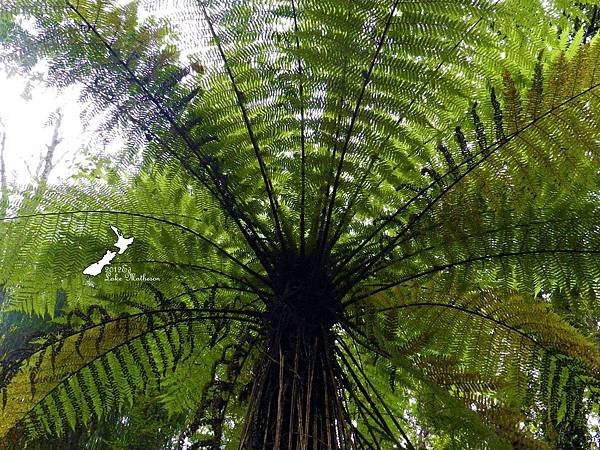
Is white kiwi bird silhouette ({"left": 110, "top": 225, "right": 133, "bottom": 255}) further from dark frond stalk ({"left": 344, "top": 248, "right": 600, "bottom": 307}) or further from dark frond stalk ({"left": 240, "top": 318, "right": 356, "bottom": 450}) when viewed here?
dark frond stalk ({"left": 344, "top": 248, "right": 600, "bottom": 307})

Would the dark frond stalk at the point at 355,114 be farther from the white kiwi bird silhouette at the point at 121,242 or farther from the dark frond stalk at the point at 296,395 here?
the white kiwi bird silhouette at the point at 121,242

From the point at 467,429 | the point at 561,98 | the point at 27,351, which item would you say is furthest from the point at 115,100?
the point at 467,429

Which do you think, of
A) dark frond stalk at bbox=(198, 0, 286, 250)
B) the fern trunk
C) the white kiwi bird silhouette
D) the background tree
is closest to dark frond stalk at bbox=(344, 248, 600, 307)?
the background tree

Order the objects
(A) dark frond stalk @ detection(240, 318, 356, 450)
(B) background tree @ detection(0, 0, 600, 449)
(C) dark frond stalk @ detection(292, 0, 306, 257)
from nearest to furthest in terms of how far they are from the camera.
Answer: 1. (A) dark frond stalk @ detection(240, 318, 356, 450)
2. (B) background tree @ detection(0, 0, 600, 449)
3. (C) dark frond stalk @ detection(292, 0, 306, 257)

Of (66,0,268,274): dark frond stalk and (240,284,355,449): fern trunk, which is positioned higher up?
(66,0,268,274): dark frond stalk

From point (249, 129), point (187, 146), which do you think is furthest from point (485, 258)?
point (187, 146)

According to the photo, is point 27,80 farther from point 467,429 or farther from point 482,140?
point 467,429

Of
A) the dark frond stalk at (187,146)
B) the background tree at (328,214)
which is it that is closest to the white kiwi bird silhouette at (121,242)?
the background tree at (328,214)

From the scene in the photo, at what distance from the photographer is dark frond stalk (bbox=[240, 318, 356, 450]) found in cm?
96

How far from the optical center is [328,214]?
1222 millimetres

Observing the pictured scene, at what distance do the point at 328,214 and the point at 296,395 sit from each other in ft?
1.40

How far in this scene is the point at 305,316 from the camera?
3.79 ft

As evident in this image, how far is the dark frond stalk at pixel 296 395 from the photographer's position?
96 centimetres

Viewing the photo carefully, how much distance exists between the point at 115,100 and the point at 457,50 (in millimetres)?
849
